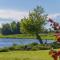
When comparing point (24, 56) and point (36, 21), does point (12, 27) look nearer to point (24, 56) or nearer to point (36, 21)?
point (36, 21)

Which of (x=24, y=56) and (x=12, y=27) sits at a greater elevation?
(x=12, y=27)

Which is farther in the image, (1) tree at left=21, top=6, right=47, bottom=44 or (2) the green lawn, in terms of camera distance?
(1) tree at left=21, top=6, right=47, bottom=44

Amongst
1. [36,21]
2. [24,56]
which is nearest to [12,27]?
[36,21]

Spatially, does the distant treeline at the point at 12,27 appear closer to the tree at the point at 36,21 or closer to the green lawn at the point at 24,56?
the tree at the point at 36,21

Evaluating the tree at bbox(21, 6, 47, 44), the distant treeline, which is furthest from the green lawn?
the distant treeline

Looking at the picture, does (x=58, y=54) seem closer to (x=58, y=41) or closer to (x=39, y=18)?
(x=58, y=41)

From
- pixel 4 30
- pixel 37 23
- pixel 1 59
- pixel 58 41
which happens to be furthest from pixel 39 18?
pixel 4 30

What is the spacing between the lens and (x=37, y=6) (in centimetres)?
4838

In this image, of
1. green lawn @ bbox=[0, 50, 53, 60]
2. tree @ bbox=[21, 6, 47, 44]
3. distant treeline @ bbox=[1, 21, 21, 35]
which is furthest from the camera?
distant treeline @ bbox=[1, 21, 21, 35]

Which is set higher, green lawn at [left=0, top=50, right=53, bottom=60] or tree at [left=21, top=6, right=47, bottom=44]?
tree at [left=21, top=6, right=47, bottom=44]

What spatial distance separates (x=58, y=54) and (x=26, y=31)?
47798 mm

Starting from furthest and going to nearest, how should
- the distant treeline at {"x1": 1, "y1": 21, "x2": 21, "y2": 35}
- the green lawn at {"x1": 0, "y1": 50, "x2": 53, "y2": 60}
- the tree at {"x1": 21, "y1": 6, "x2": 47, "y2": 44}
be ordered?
1. the distant treeline at {"x1": 1, "y1": 21, "x2": 21, "y2": 35}
2. the tree at {"x1": 21, "y1": 6, "x2": 47, "y2": 44}
3. the green lawn at {"x1": 0, "y1": 50, "x2": 53, "y2": 60}

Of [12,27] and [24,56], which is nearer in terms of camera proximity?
[24,56]

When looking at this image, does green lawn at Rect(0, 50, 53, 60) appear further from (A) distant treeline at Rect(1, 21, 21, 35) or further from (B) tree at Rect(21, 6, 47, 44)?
(A) distant treeline at Rect(1, 21, 21, 35)
